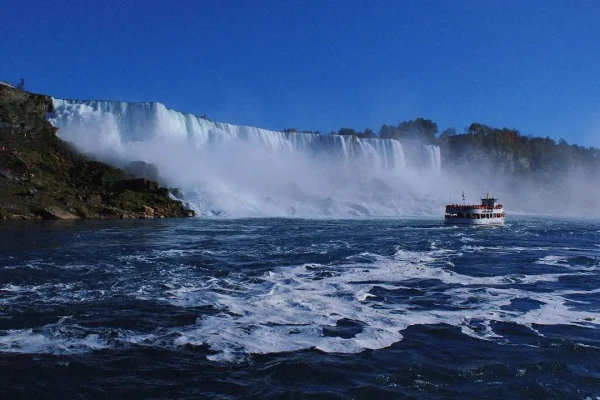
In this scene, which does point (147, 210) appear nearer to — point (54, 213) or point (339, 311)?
point (54, 213)

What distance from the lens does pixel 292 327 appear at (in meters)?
9.07

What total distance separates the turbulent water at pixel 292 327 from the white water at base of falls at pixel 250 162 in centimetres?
3298

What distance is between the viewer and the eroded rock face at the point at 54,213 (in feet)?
116

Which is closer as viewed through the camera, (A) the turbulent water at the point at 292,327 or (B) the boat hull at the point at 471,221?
(A) the turbulent water at the point at 292,327

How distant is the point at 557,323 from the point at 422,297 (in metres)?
3.04

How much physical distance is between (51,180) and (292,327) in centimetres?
3706

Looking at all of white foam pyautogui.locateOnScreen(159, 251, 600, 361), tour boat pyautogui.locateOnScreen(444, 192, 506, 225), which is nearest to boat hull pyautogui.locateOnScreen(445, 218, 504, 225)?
tour boat pyautogui.locateOnScreen(444, 192, 506, 225)

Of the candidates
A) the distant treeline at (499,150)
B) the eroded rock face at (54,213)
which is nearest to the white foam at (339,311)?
the eroded rock face at (54,213)

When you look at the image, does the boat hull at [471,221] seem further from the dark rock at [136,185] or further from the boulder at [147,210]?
the dark rock at [136,185]

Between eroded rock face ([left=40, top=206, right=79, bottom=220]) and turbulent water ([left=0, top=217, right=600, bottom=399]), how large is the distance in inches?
718

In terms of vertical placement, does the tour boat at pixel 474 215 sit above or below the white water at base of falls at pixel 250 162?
below

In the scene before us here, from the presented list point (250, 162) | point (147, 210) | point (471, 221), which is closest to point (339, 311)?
point (147, 210)

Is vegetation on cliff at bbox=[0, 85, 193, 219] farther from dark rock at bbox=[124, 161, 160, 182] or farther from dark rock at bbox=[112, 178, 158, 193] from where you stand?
dark rock at bbox=[124, 161, 160, 182]

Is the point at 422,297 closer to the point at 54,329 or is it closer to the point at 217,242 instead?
the point at 54,329
